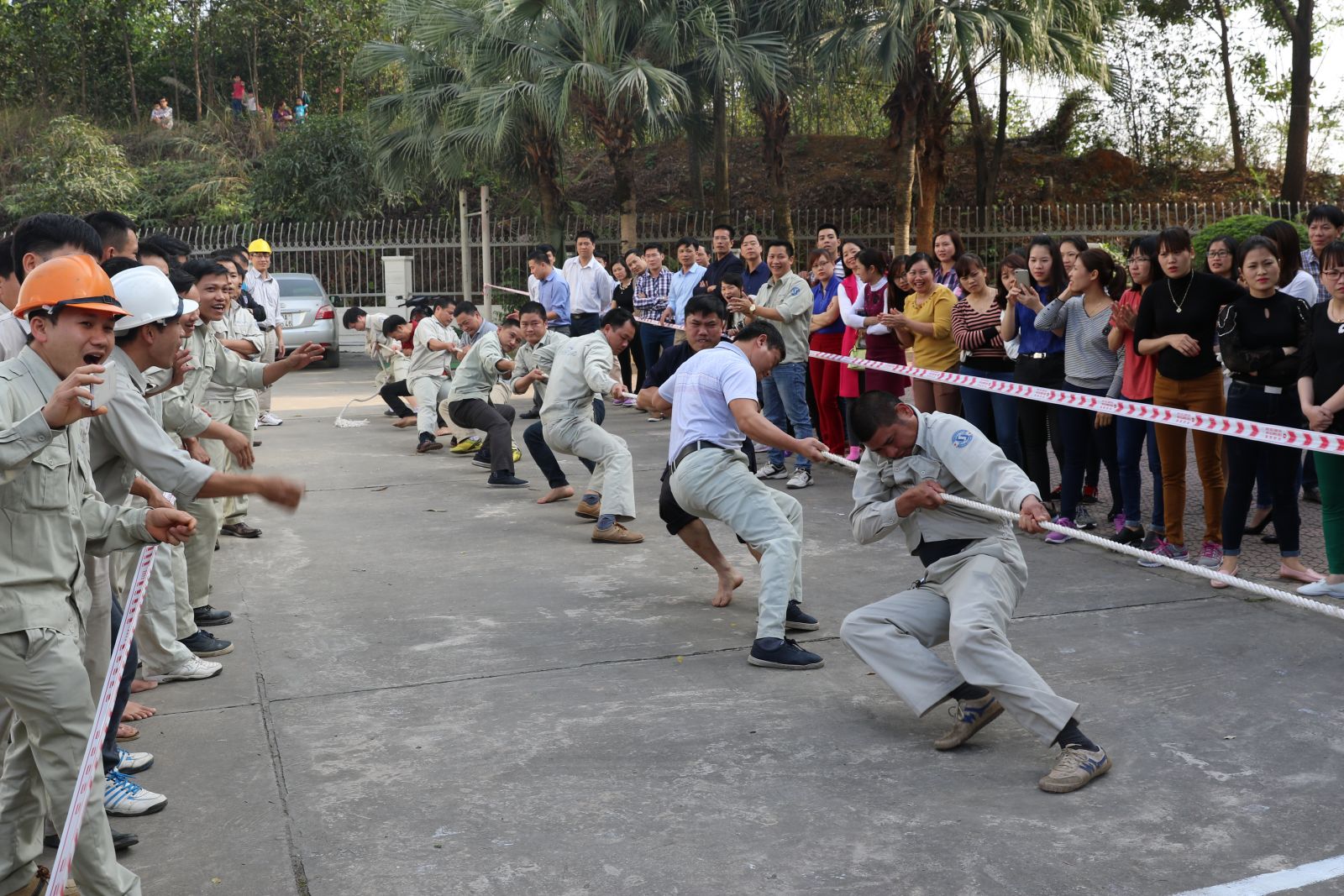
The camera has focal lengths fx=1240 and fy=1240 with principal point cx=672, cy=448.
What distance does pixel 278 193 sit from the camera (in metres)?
26.9

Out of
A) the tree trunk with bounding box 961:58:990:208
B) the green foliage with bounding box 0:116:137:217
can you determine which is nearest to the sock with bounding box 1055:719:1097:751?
the tree trunk with bounding box 961:58:990:208

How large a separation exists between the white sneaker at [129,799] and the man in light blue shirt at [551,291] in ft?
32.5

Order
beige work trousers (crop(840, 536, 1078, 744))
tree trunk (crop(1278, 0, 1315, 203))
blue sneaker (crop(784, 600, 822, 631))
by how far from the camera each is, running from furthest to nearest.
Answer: tree trunk (crop(1278, 0, 1315, 203)) → blue sneaker (crop(784, 600, 822, 631)) → beige work trousers (crop(840, 536, 1078, 744))

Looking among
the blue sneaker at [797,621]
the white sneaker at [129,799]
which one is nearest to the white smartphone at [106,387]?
the white sneaker at [129,799]

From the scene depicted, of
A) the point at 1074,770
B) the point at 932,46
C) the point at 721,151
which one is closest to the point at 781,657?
the point at 1074,770

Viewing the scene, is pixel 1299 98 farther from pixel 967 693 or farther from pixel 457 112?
pixel 967 693

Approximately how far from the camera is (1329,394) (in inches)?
234

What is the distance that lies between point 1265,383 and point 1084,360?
4.22 feet

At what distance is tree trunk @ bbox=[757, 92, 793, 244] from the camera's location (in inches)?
771

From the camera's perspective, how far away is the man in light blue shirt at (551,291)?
13.8m

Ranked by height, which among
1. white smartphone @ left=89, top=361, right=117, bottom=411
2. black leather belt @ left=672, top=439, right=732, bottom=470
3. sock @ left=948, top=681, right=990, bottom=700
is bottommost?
sock @ left=948, top=681, right=990, bottom=700

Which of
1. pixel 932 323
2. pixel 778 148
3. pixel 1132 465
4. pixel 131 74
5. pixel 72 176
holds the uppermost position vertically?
pixel 131 74

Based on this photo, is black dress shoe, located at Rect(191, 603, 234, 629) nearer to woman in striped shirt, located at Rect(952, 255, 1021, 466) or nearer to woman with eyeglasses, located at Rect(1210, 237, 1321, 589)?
woman in striped shirt, located at Rect(952, 255, 1021, 466)

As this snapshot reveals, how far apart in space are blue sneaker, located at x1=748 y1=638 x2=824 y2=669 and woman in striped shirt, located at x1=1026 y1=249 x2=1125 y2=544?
2.72m
